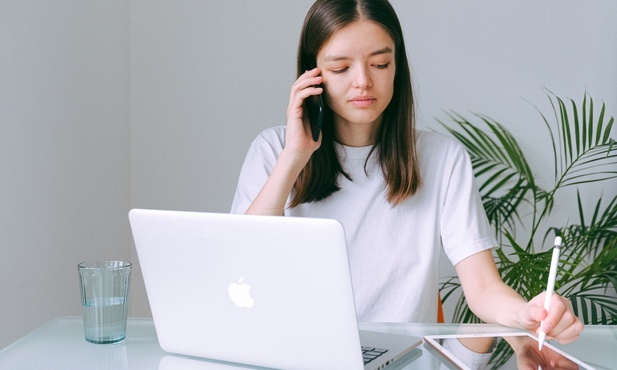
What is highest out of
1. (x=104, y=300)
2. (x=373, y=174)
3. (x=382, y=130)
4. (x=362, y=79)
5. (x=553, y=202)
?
(x=362, y=79)

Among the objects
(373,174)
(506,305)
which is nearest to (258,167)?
(373,174)

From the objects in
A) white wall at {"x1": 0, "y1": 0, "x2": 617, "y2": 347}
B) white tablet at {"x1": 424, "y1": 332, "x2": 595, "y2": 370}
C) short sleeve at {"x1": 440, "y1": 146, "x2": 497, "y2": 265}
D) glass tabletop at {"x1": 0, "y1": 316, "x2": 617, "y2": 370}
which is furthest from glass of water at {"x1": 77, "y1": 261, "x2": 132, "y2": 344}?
white wall at {"x1": 0, "y1": 0, "x2": 617, "y2": 347}

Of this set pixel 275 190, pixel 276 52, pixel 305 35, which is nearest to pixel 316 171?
pixel 275 190

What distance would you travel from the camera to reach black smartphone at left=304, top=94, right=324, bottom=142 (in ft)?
6.16

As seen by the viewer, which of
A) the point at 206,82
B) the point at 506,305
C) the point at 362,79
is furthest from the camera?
the point at 206,82

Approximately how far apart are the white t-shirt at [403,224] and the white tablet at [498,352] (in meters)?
0.50

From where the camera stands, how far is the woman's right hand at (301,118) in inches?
72.4

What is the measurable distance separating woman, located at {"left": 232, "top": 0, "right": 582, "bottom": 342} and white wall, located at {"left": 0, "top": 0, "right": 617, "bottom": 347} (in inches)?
39.7

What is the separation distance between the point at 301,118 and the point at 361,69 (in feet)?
0.69

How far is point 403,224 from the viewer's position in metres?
1.89

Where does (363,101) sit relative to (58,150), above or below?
above

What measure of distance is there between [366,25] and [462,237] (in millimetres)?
522

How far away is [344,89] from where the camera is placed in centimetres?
180

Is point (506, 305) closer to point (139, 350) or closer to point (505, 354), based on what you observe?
point (505, 354)
